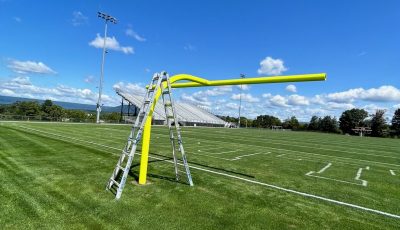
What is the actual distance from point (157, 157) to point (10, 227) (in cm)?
732

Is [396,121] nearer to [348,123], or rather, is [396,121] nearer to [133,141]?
[348,123]

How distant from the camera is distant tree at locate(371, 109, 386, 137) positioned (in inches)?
4078

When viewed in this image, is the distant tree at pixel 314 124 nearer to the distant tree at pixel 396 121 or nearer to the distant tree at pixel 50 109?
the distant tree at pixel 396 121

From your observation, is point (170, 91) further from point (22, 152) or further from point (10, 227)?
point (22, 152)

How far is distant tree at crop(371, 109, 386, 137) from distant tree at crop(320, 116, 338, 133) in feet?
43.8

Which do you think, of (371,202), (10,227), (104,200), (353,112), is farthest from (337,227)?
(353,112)

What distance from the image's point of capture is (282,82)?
7055 mm

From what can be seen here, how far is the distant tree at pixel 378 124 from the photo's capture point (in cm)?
10357

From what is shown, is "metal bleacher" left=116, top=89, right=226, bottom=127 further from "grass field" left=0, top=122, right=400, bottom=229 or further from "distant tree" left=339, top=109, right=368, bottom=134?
"distant tree" left=339, top=109, right=368, bottom=134

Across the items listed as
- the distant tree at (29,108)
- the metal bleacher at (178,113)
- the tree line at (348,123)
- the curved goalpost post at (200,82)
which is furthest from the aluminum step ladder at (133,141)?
the tree line at (348,123)

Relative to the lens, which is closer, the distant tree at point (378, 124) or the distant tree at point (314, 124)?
the distant tree at point (378, 124)

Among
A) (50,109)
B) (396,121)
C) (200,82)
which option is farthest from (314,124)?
(200,82)

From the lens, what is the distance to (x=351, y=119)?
4552 inches

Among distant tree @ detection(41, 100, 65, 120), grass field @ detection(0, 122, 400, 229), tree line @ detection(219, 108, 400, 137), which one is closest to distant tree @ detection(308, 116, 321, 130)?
tree line @ detection(219, 108, 400, 137)
